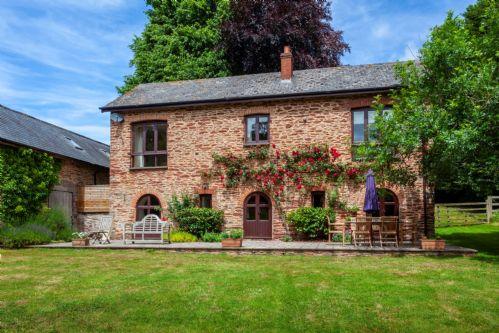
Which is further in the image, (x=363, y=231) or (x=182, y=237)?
(x=182, y=237)

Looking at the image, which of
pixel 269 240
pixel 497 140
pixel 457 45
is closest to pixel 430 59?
pixel 457 45

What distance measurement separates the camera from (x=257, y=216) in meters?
16.7

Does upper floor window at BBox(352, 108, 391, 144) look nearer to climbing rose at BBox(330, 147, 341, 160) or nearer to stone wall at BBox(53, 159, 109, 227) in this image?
climbing rose at BBox(330, 147, 341, 160)

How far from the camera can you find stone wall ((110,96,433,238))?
52.4ft

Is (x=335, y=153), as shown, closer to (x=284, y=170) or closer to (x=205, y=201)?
(x=284, y=170)

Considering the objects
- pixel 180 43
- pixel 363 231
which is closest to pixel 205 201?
pixel 363 231

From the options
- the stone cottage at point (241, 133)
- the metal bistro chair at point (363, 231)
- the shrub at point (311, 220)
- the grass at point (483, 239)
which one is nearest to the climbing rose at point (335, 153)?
the stone cottage at point (241, 133)

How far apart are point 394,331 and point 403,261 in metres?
5.64

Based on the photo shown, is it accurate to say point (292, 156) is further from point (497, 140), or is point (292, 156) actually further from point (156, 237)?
point (497, 140)

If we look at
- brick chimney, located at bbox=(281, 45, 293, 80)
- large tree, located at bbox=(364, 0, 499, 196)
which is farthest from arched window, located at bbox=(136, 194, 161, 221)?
large tree, located at bbox=(364, 0, 499, 196)

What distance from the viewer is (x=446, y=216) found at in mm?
23656

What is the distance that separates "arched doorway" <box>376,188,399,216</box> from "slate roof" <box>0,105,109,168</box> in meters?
12.5

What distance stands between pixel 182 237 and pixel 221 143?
3761 mm

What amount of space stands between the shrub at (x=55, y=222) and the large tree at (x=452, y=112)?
11.6 metres
